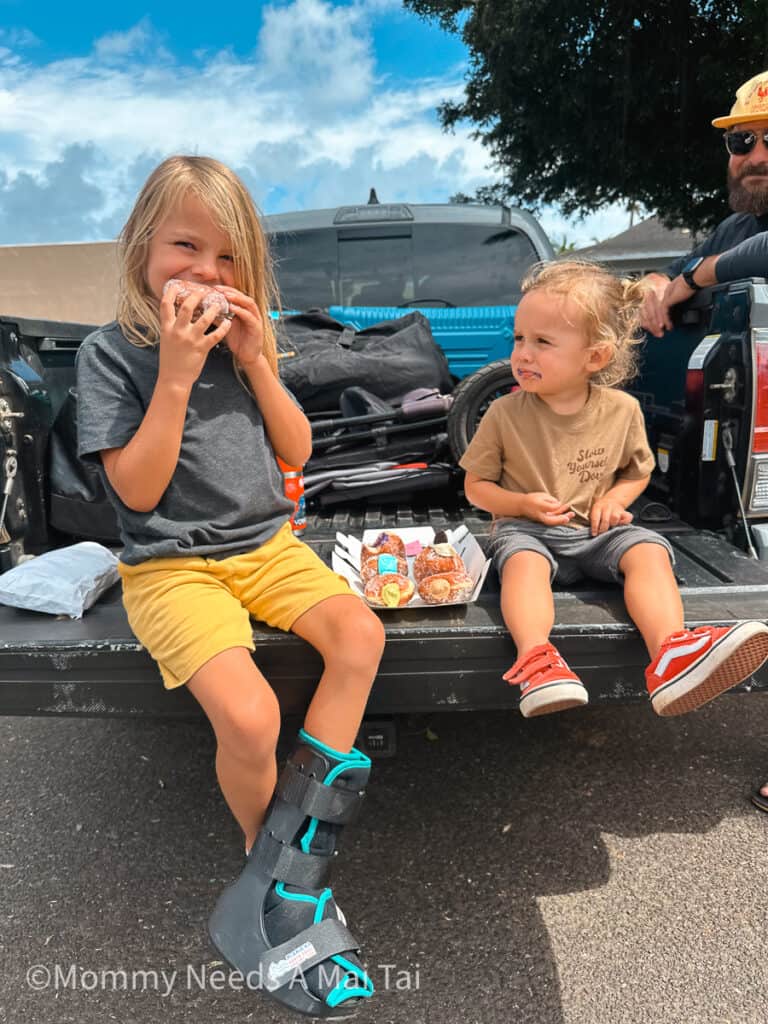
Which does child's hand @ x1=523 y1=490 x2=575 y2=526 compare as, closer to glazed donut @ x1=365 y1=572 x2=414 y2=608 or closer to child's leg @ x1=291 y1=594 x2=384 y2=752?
glazed donut @ x1=365 y1=572 x2=414 y2=608

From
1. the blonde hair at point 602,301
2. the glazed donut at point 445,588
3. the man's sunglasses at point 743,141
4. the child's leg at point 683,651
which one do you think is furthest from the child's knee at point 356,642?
the man's sunglasses at point 743,141

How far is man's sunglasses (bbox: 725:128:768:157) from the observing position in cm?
309

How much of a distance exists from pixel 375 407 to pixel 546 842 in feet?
5.84

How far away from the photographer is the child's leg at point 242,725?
1.71m

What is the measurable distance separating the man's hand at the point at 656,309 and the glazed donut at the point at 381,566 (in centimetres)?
142

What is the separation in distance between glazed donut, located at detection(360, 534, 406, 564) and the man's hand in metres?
1.31

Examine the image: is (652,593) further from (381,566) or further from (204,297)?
(204,297)

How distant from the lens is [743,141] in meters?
3.12

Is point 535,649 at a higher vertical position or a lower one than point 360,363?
lower

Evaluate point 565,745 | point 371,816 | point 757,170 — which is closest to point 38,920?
point 371,816

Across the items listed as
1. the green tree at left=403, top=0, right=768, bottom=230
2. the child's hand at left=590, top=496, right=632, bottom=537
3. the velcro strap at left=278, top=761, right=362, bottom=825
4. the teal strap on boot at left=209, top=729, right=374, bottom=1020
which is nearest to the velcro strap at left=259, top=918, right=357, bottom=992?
the teal strap on boot at left=209, top=729, right=374, bottom=1020

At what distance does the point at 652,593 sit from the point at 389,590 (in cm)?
65

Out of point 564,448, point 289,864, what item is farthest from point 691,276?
point 289,864

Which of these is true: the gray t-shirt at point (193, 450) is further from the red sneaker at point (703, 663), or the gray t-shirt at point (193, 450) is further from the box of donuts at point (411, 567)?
the red sneaker at point (703, 663)
